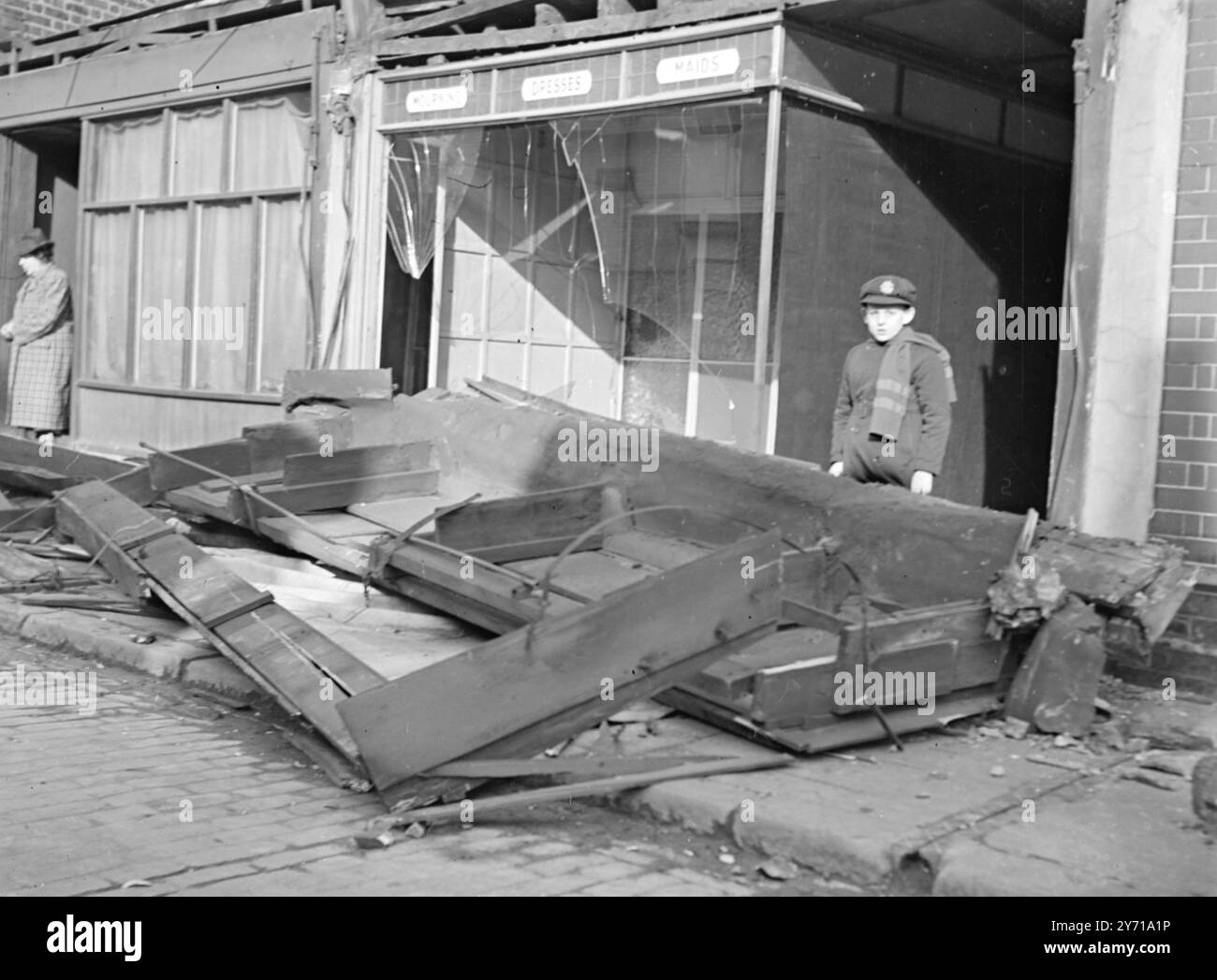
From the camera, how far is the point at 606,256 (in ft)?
35.8

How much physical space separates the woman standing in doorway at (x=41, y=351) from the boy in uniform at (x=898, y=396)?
9.74 meters

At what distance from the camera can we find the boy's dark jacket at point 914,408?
6.33 metres

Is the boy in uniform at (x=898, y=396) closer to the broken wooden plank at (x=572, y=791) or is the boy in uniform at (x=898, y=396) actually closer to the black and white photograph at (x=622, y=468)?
the black and white photograph at (x=622, y=468)

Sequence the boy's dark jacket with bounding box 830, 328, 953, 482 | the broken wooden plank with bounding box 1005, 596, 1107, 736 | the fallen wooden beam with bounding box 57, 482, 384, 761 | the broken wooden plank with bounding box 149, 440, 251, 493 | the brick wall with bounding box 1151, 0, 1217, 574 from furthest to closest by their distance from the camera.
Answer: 1. the broken wooden plank with bounding box 149, 440, 251, 493
2. the boy's dark jacket with bounding box 830, 328, 953, 482
3. the brick wall with bounding box 1151, 0, 1217, 574
4. the broken wooden plank with bounding box 1005, 596, 1107, 736
5. the fallen wooden beam with bounding box 57, 482, 384, 761

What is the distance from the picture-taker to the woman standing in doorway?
44.3 feet

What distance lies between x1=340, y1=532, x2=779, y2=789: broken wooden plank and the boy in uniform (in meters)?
2.13

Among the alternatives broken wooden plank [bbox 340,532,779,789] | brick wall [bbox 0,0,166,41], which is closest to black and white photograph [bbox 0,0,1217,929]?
broken wooden plank [bbox 340,532,779,789]

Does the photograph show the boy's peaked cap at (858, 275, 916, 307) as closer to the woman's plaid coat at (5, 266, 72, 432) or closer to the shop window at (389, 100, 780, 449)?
the shop window at (389, 100, 780, 449)

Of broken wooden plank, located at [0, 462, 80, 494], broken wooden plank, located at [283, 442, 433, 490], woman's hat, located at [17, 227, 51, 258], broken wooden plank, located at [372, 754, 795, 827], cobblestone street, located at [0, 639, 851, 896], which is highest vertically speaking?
woman's hat, located at [17, 227, 51, 258]

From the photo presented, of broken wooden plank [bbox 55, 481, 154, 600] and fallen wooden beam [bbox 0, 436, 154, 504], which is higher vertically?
fallen wooden beam [bbox 0, 436, 154, 504]

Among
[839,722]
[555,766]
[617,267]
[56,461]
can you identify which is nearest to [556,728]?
[555,766]

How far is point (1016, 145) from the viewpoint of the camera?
400 inches

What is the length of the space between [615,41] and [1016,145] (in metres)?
3.27

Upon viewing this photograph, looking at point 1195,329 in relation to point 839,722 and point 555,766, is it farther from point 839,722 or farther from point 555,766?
point 555,766
